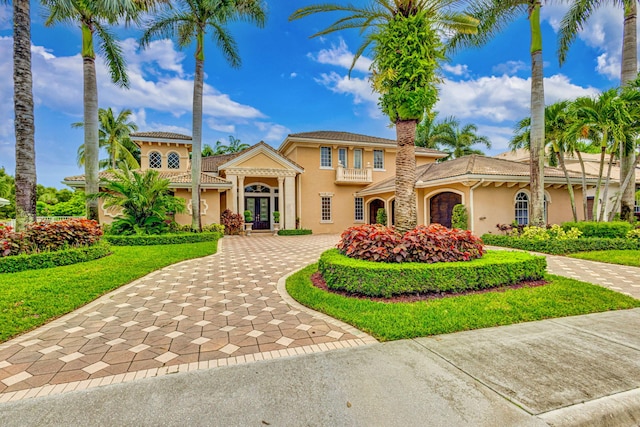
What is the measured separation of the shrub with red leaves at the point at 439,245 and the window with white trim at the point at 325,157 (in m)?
16.8

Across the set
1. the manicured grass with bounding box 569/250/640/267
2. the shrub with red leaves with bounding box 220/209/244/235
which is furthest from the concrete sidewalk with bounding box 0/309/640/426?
the shrub with red leaves with bounding box 220/209/244/235

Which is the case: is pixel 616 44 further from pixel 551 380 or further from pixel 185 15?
pixel 185 15

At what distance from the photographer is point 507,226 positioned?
49.4ft

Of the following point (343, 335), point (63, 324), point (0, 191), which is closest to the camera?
point (343, 335)

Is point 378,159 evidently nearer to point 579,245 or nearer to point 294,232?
point 294,232

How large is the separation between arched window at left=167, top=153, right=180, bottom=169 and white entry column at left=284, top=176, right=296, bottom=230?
26.4ft

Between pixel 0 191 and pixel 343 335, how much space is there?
40409mm

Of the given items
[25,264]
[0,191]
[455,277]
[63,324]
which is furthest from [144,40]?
[0,191]

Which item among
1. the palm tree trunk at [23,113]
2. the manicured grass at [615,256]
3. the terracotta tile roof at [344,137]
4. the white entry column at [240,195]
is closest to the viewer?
the manicured grass at [615,256]

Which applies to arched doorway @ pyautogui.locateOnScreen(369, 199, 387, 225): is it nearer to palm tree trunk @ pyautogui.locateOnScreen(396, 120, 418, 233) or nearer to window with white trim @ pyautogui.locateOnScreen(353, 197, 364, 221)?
window with white trim @ pyautogui.locateOnScreen(353, 197, 364, 221)

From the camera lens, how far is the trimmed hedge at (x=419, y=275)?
5672mm

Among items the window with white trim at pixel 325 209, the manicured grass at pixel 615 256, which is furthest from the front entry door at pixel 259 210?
the manicured grass at pixel 615 256

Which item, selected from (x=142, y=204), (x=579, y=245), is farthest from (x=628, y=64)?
(x=142, y=204)

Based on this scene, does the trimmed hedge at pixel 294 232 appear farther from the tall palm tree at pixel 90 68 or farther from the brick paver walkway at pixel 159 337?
the brick paver walkway at pixel 159 337
